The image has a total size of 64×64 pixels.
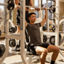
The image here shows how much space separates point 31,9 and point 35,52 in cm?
81

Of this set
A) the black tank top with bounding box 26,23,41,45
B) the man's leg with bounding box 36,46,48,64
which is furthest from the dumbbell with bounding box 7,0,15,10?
the man's leg with bounding box 36,46,48,64

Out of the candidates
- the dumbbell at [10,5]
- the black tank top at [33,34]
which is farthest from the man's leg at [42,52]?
the dumbbell at [10,5]

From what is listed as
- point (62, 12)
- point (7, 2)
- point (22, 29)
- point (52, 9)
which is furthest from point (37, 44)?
point (62, 12)

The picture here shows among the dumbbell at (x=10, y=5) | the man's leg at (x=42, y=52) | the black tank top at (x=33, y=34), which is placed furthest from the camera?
the black tank top at (x=33, y=34)

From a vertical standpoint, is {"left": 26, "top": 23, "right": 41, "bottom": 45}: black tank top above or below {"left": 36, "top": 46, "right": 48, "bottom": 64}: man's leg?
above

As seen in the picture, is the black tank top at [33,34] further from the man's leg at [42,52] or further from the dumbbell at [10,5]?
the dumbbell at [10,5]

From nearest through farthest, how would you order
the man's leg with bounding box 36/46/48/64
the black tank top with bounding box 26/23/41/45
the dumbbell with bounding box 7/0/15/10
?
1. the man's leg with bounding box 36/46/48/64
2. the dumbbell with bounding box 7/0/15/10
3. the black tank top with bounding box 26/23/41/45

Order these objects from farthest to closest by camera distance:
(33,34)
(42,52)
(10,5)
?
(33,34)
(10,5)
(42,52)

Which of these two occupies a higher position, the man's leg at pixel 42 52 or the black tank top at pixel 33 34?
the black tank top at pixel 33 34

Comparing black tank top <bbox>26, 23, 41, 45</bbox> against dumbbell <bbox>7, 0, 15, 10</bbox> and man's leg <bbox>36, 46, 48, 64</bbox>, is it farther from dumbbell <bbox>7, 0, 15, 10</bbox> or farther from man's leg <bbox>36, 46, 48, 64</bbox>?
dumbbell <bbox>7, 0, 15, 10</bbox>

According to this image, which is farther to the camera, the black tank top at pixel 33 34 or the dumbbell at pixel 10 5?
the black tank top at pixel 33 34

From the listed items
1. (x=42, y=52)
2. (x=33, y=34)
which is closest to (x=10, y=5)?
(x=33, y=34)

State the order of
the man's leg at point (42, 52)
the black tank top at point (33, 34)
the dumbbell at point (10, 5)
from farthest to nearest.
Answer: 1. the black tank top at point (33, 34)
2. the dumbbell at point (10, 5)
3. the man's leg at point (42, 52)

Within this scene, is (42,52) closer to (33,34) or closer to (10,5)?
(33,34)
